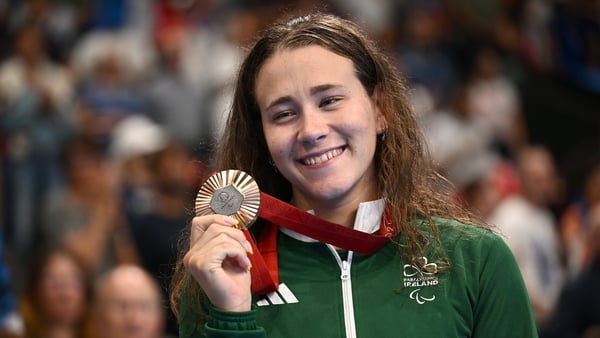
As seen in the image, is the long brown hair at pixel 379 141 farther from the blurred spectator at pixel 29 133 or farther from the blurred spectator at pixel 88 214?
the blurred spectator at pixel 29 133

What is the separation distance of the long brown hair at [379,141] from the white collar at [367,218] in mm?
27

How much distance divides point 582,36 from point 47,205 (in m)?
5.24

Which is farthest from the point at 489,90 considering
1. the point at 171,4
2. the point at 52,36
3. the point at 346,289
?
the point at 346,289

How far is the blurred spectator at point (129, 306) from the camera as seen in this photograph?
459 centimetres

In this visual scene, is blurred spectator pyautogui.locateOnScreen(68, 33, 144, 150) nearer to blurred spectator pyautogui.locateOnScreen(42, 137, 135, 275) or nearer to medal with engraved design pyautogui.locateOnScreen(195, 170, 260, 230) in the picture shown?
blurred spectator pyautogui.locateOnScreen(42, 137, 135, 275)

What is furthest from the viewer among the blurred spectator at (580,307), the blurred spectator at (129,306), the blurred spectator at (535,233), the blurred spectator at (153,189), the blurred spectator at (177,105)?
the blurred spectator at (177,105)

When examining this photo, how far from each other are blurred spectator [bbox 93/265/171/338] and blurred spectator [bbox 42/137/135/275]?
1022 mm

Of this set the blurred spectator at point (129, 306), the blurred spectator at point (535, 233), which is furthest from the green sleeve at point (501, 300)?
the blurred spectator at point (535, 233)

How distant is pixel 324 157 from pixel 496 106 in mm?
7178

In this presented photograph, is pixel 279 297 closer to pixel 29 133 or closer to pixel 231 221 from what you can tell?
pixel 231 221

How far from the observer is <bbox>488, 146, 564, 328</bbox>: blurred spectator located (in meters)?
6.74

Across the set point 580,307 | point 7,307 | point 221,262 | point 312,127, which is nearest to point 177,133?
point 580,307

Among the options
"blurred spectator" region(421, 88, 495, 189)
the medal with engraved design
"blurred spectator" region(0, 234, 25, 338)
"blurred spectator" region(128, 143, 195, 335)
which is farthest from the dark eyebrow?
"blurred spectator" region(421, 88, 495, 189)

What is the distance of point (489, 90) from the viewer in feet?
31.3
